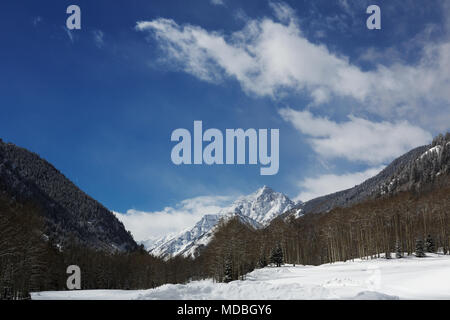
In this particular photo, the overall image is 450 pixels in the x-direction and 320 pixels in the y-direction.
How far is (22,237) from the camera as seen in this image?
43.4 m

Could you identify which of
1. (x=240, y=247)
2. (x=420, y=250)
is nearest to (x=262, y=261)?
(x=240, y=247)

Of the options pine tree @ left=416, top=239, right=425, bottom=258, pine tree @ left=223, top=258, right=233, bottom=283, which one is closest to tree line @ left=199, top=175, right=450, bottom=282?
pine tree @ left=416, top=239, right=425, bottom=258

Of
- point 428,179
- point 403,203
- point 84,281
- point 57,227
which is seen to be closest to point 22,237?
point 84,281

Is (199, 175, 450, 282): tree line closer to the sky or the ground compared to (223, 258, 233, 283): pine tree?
closer to the sky

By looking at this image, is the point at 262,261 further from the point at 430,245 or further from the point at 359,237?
the point at 430,245

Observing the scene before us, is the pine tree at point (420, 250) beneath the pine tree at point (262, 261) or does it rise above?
above

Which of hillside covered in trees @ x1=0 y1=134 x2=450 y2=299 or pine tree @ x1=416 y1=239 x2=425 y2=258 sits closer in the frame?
hillside covered in trees @ x1=0 y1=134 x2=450 y2=299

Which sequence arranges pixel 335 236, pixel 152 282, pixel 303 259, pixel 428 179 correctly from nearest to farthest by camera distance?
pixel 335 236, pixel 303 259, pixel 152 282, pixel 428 179

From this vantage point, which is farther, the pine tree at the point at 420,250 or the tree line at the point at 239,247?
the pine tree at the point at 420,250

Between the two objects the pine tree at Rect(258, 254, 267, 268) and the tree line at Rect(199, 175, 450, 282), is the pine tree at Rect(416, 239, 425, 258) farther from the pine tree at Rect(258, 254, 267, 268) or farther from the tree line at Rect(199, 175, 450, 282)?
the pine tree at Rect(258, 254, 267, 268)

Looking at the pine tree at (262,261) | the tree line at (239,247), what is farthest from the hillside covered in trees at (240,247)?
the pine tree at (262,261)

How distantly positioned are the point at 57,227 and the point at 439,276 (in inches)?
7789

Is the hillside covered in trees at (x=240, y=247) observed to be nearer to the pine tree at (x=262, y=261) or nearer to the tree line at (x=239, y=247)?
the tree line at (x=239, y=247)
